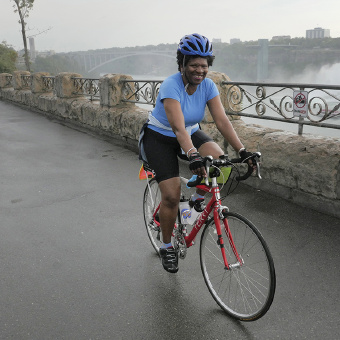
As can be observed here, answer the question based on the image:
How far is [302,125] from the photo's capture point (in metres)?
4.54

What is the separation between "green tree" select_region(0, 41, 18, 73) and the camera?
34.2 m

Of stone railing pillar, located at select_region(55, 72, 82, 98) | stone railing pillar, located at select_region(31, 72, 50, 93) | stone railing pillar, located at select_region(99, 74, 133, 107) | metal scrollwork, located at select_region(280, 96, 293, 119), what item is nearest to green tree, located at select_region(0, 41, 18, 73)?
stone railing pillar, located at select_region(31, 72, 50, 93)

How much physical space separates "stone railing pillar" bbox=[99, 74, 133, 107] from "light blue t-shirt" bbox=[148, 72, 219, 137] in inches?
245

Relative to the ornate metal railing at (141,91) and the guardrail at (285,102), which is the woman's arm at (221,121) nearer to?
the guardrail at (285,102)

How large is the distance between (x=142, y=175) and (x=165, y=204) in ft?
1.91

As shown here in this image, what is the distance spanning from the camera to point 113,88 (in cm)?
874

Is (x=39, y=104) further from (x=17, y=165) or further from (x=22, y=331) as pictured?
(x=22, y=331)

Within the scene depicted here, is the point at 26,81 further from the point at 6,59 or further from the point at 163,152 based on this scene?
the point at 6,59

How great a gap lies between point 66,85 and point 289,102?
344 inches

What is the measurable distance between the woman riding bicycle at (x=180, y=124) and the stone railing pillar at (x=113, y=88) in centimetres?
619

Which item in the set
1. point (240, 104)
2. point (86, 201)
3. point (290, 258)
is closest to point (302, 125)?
point (240, 104)

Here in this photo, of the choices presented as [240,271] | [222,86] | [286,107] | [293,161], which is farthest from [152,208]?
[222,86]

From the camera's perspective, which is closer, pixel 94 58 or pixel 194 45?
pixel 194 45

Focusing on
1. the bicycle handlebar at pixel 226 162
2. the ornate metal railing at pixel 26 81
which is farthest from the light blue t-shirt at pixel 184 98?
the ornate metal railing at pixel 26 81
